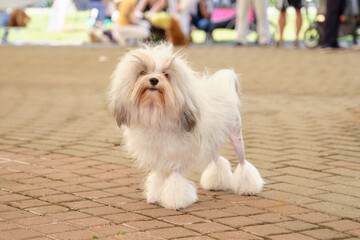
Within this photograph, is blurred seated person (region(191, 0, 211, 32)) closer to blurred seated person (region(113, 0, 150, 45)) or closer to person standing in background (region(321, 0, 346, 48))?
blurred seated person (region(113, 0, 150, 45))

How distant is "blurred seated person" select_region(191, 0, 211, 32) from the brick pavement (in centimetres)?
938

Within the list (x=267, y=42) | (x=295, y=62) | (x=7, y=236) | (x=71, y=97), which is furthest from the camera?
(x=267, y=42)

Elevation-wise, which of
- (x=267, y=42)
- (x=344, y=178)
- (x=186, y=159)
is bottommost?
(x=267, y=42)

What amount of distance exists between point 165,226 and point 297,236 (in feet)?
2.63

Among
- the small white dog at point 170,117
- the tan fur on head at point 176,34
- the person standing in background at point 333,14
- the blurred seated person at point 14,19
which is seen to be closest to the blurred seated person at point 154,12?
the tan fur on head at point 176,34

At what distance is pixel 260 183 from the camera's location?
5.15 meters

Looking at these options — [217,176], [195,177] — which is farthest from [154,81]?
[195,177]

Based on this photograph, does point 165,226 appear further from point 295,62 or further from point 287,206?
point 295,62

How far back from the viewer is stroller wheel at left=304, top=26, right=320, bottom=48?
17.8 m

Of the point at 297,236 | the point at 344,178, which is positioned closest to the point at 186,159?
the point at 297,236

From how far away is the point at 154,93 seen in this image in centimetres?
455

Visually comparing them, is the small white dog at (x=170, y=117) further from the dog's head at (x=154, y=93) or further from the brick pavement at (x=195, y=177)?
the brick pavement at (x=195, y=177)

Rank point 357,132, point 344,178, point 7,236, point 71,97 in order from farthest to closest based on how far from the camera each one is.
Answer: point 71,97
point 357,132
point 344,178
point 7,236

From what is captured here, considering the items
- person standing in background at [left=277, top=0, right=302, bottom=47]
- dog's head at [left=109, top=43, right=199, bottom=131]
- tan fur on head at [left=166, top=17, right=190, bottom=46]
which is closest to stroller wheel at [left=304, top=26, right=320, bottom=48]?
person standing in background at [left=277, top=0, right=302, bottom=47]
